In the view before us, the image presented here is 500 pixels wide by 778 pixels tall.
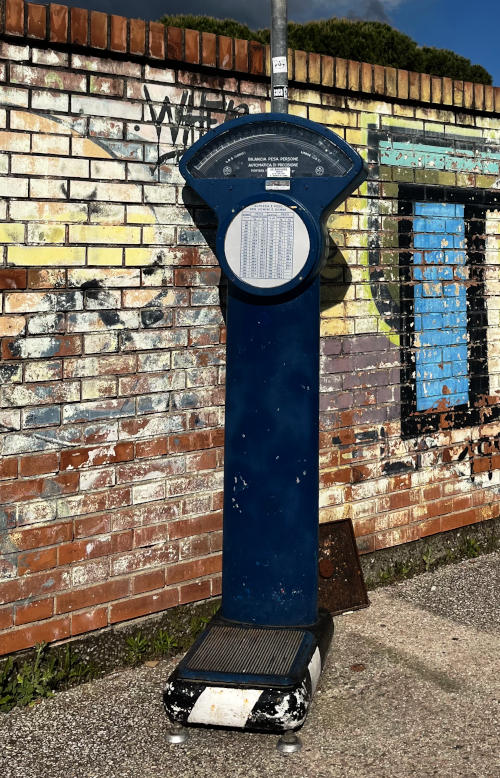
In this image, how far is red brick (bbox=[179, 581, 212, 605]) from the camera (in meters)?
3.86

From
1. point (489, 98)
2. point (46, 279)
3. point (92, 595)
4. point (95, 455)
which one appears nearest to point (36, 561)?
point (92, 595)

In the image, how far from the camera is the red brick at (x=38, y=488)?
3.30 m

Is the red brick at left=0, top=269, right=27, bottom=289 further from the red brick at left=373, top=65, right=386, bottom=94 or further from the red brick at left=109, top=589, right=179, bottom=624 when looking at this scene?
the red brick at left=373, top=65, right=386, bottom=94

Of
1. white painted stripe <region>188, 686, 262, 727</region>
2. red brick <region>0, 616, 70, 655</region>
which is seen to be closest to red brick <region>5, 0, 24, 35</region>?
red brick <region>0, 616, 70, 655</region>

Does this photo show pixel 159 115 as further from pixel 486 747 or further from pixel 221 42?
pixel 486 747

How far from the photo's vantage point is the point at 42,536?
3398mm

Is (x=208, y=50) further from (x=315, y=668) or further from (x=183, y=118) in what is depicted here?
(x=315, y=668)

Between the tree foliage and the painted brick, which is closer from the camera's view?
the painted brick

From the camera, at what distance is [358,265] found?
444cm

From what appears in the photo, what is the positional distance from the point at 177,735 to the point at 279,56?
2852 millimetres

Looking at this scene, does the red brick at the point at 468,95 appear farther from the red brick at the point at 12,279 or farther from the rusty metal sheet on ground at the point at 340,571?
the red brick at the point at 12,279

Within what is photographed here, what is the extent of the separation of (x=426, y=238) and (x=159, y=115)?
1840 millimetres

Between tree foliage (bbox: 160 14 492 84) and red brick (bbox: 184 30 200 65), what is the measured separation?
1281 centimetres

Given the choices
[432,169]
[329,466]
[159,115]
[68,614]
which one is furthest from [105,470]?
[432,169]
